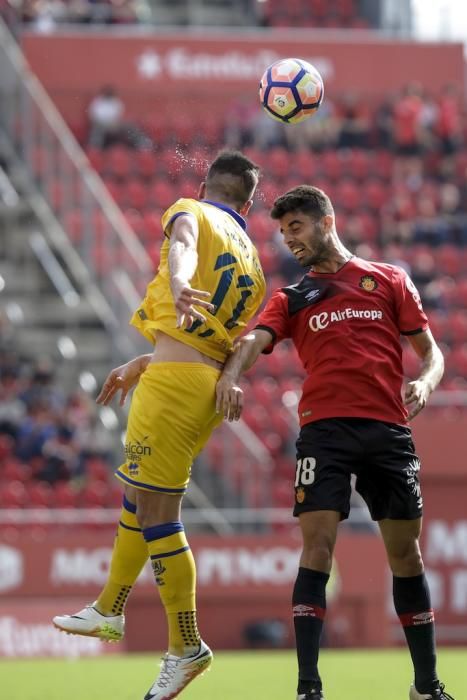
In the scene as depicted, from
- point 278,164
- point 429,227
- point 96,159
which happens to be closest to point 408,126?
point 429,227

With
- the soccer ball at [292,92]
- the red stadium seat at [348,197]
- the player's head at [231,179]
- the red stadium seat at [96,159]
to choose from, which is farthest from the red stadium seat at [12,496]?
the player's head at [231,179]

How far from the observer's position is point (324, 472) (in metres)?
6.72

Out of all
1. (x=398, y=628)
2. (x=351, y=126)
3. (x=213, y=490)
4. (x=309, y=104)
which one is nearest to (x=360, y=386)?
(x=309, y=104)

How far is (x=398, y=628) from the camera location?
1775 cm

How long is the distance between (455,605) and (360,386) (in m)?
11.8

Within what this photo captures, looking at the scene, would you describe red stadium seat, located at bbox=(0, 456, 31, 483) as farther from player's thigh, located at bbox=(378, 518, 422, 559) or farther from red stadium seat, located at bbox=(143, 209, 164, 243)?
player's thigh, located at bbox=(378, 518, 422, 559)

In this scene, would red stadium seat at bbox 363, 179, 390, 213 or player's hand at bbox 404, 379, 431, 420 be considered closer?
player's hand at bbox 404, 379, 431, 420

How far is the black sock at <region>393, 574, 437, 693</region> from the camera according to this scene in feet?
22.3

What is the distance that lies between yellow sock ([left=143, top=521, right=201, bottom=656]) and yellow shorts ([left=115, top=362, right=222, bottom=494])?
0.70 ft

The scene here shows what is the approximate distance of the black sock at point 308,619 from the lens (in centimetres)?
645

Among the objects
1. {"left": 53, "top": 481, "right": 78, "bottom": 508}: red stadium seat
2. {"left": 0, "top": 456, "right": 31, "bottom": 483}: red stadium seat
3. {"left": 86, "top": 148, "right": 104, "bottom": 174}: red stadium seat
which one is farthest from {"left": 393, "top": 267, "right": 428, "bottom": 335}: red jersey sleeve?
{"left": 86, "top": 148, "right": 104, "bottom": 174}: red stadium seat

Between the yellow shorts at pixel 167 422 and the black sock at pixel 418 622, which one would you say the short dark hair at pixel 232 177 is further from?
the black sock at pixel 418 622

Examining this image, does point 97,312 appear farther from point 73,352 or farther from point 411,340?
point 411,340

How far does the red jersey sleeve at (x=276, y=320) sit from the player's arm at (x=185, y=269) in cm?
31
